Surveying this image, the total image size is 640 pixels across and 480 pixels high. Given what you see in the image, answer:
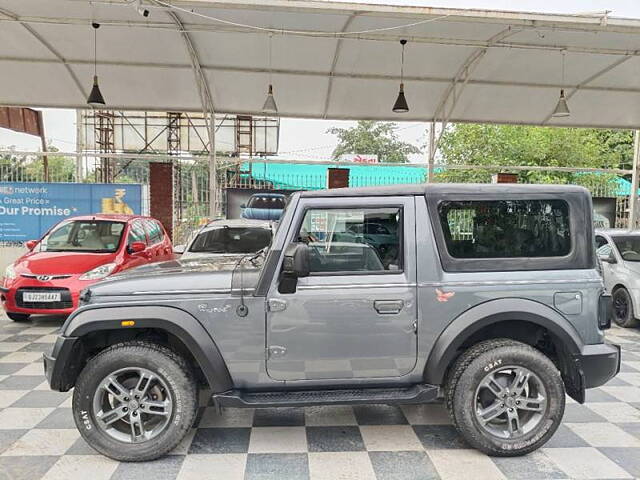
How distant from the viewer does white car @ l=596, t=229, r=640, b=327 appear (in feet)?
24.8

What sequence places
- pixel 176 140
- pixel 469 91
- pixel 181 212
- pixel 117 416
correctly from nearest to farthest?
1. pixel 117 416
2. pixel 469 91
3. pixel 181 212
4. pixel 176 140

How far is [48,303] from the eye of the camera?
22.7 feet

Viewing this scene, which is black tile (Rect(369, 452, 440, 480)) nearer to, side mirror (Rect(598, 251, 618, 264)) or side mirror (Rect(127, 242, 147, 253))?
side mirror (Rect(127, 242, 147, 253))

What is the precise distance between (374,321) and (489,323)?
791 mm

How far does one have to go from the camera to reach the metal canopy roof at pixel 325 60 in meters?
7.95

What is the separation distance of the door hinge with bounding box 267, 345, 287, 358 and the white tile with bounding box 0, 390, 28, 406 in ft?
8.76

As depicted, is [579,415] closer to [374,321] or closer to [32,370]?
[374,321]

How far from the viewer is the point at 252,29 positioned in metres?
8.48

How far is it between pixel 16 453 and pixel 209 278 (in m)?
1.83

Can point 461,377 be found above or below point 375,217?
below

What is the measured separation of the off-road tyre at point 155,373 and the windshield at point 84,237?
4.70 m

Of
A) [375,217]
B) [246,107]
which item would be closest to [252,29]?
[246,107]

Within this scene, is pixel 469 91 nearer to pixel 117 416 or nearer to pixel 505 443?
pixel 505 443

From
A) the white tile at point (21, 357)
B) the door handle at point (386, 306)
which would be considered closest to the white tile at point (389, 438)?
the door handle at point (386, 306)
